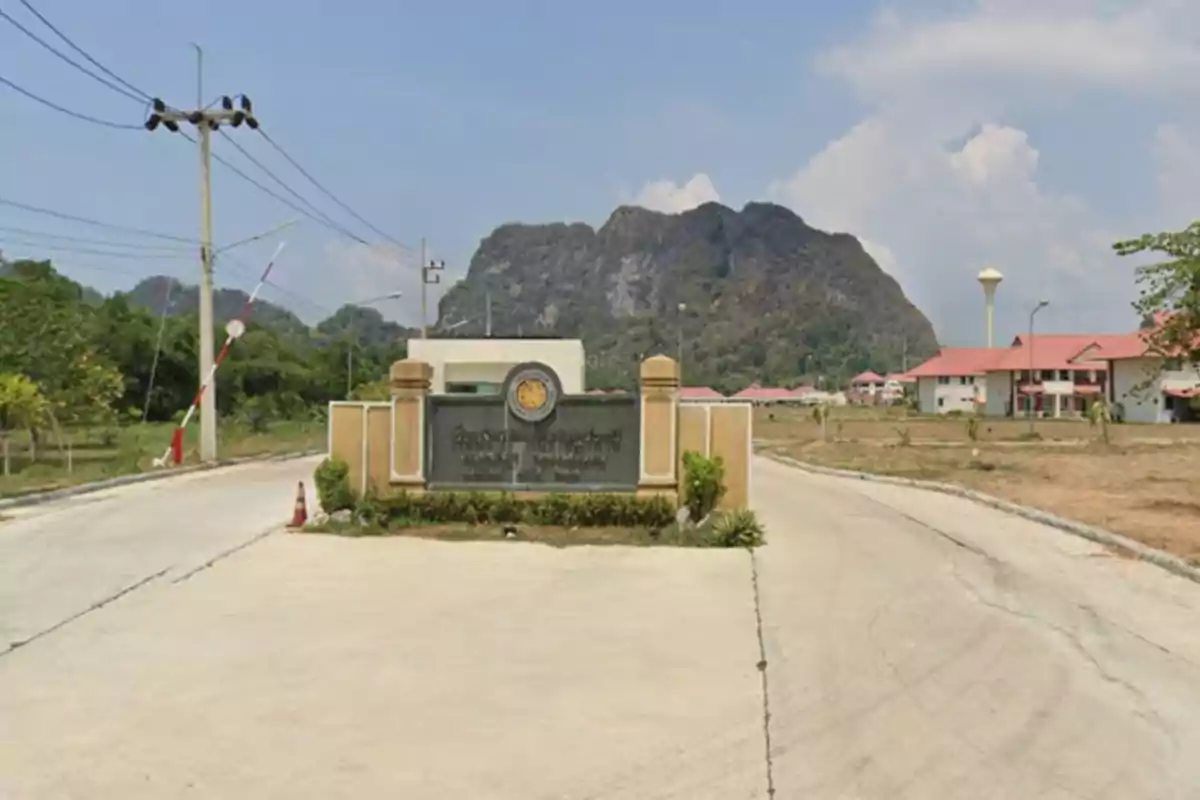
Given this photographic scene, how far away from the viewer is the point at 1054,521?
18.1m

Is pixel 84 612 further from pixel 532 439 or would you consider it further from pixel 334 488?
pixel 532 439

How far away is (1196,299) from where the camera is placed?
18094 millimetres

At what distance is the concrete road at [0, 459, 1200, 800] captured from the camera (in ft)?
20.7

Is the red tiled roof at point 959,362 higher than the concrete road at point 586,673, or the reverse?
the red tiled roof at point 959,362

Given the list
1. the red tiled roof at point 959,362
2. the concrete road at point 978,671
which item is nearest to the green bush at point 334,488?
the concrete road at point 978,671

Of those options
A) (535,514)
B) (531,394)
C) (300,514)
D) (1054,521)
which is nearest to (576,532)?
(535,514)

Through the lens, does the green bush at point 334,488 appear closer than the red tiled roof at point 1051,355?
Yes

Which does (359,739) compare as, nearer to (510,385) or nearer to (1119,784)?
(1119,784)

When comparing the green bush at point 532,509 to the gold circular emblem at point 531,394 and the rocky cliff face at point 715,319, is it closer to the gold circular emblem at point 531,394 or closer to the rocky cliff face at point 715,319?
the gold circular emblem at point 531,394

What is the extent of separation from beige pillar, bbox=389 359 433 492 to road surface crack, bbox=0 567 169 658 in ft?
15.5

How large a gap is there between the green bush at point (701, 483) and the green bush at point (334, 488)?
14.7 ft

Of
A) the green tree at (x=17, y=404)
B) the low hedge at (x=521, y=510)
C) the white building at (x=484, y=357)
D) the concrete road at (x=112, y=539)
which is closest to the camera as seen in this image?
the concrete road at (x=112, y=539)

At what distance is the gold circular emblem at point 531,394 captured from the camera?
16.8m

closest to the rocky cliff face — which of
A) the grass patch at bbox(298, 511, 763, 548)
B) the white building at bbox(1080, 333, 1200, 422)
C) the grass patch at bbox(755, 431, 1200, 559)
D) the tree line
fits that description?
the white building at bbox(1080, 333, 1200, 422)
